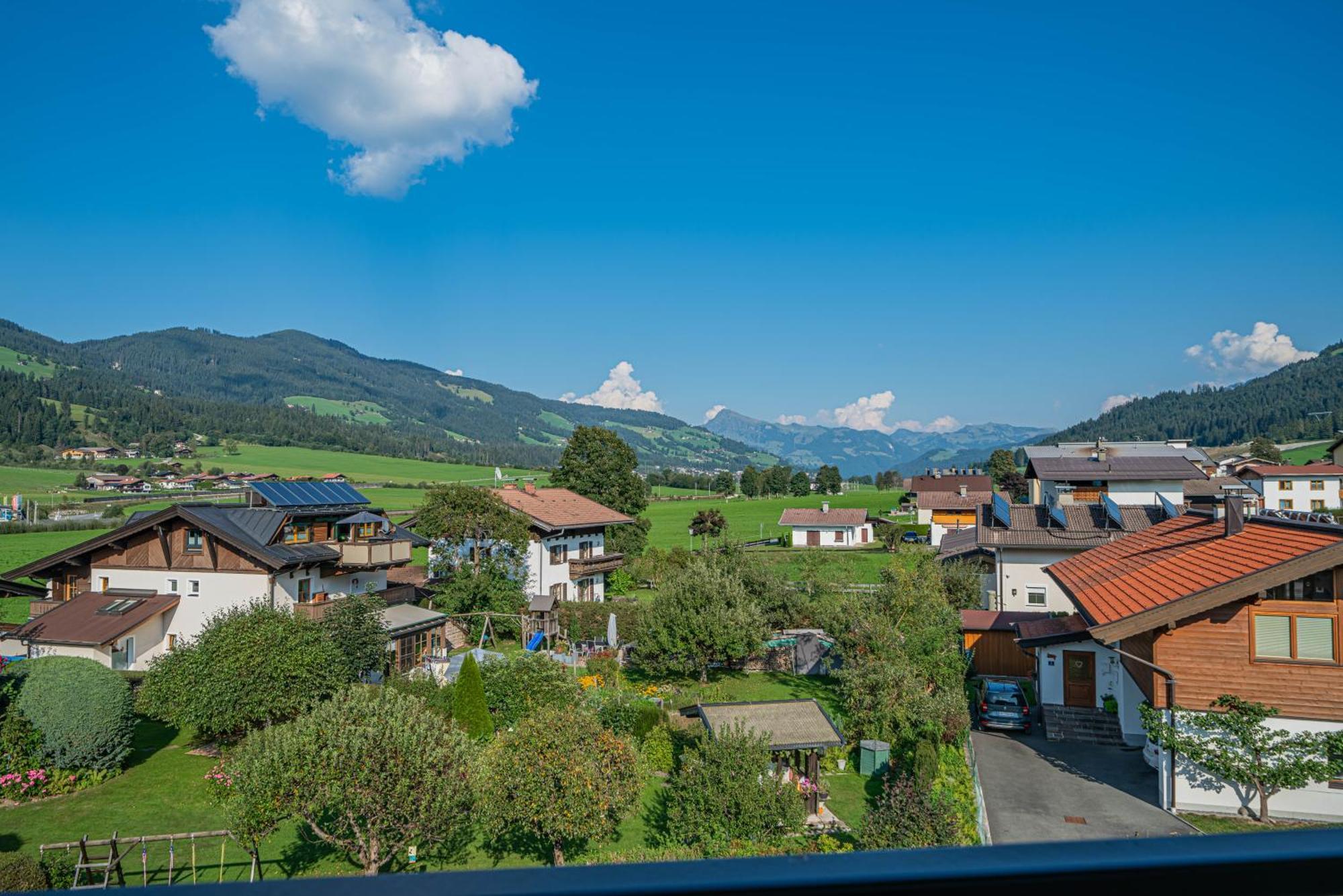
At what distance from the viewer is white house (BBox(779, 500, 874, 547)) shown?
86250mm

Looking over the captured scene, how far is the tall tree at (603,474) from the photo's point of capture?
60500mm

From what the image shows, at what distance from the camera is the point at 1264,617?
17312 mm

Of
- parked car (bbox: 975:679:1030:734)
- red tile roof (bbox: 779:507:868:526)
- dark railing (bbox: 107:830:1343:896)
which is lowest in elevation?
parked car (bbox: 975:679:1030:734)

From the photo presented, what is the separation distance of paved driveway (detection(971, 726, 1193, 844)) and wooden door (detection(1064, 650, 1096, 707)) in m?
2.39

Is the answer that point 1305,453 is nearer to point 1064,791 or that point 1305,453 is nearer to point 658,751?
point 1064,791

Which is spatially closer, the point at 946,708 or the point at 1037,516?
the point at 946,708

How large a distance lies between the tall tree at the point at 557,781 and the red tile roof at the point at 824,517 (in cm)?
7290

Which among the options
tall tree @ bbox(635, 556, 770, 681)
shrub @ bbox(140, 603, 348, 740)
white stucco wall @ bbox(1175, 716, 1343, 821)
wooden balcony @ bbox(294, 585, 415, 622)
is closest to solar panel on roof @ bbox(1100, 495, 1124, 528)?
tall tree @ bbox(635, 556, 770, 681)

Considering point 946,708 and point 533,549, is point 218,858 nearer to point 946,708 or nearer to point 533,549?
point 946,708

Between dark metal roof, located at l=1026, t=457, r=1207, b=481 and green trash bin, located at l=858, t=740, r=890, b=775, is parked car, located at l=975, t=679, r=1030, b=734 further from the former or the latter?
dark metal roof, located at l=1026, t=457, r=1207, b=481

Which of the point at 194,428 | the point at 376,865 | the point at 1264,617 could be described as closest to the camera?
the point at 376,865

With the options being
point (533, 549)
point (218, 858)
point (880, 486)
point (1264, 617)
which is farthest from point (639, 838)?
point (880, 486)

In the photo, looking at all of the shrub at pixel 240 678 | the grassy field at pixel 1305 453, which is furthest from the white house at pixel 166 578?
the grassy field at pixel 1305 453

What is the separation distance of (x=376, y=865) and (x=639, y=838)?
17.6ft
